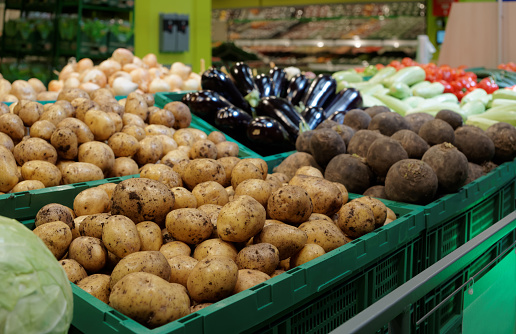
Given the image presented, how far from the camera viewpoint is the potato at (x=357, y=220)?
5.43 feet

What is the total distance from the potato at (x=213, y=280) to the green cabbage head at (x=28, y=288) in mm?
368

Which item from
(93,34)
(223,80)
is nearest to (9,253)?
(223,80)

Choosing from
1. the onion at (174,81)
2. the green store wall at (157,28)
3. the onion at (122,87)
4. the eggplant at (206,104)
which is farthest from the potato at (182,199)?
the green store wall at (157,28)

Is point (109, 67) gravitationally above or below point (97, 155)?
above

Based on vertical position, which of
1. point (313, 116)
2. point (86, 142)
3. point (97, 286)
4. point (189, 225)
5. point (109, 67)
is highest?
point (109, 67)

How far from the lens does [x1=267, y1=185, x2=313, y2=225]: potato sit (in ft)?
5.37

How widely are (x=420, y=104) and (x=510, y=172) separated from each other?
1.62m

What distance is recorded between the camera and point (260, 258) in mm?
1393

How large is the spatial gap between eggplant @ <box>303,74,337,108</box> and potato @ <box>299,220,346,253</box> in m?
2.25

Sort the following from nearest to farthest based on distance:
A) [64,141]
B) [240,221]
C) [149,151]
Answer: [240,221] → [64,141] → [149,151]

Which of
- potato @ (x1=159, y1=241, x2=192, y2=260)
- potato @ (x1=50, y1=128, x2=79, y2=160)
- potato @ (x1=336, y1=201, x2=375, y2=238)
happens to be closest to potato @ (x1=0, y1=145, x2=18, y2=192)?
potato @ (x1=50, y1=128, x2=79, y2=160)

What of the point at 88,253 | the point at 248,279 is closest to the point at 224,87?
the point at 88,253

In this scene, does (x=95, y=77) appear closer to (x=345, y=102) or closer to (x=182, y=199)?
(x=345, y=102)

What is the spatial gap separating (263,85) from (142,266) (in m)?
2.76
